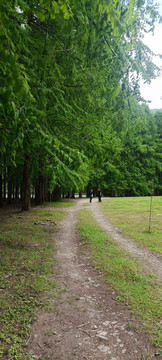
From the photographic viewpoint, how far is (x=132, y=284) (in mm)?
4512

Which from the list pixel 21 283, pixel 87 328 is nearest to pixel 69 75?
pixel 21 283

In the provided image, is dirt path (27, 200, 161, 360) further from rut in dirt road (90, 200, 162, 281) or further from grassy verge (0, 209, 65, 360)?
rut in dirt road (90, 200, 162, 281)

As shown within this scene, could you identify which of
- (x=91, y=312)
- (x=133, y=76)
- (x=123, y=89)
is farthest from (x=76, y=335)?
(x=133, y=76)

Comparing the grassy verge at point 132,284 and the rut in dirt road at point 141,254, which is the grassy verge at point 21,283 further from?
the rut in dirt road at point 141,254

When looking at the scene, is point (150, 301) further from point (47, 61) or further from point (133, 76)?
point (133, 76)

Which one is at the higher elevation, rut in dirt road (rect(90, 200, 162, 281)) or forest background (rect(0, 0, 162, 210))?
forest background (rect(0, 0, 162, 210))

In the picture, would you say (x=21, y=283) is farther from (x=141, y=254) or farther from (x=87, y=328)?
(x=141, y=254)

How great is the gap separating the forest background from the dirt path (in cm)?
218

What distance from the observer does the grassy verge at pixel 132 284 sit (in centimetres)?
335

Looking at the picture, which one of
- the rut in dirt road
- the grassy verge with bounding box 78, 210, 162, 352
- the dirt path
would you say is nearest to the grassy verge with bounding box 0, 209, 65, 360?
the dirt path

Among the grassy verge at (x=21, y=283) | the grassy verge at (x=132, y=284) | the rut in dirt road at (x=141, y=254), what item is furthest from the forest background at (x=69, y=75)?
the rut in dirt road at (x=141, y=254)

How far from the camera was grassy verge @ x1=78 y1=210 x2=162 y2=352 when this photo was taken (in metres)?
3.35

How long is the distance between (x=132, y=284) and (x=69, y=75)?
5.36m

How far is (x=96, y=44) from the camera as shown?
4.66m
